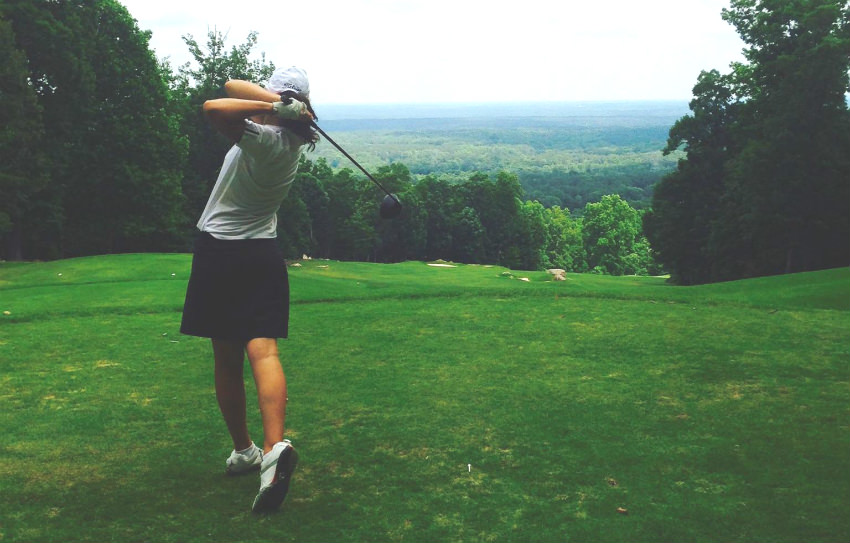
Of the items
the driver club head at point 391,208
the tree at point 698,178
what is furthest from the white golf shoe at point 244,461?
the tree at point 698,178

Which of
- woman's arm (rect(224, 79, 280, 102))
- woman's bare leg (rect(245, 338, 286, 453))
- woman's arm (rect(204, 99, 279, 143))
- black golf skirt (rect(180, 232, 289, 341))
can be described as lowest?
woman's bare leg (rect(245, 338, 286, 453))

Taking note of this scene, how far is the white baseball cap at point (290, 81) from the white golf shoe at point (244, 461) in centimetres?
212

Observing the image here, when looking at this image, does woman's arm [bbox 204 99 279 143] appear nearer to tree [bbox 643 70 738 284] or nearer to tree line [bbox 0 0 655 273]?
tree line [bbox 0 0 655 273]

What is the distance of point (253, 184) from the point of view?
425 cm

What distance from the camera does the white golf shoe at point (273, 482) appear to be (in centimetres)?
373

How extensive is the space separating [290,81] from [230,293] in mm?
1288

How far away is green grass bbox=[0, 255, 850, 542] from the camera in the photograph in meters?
3.68

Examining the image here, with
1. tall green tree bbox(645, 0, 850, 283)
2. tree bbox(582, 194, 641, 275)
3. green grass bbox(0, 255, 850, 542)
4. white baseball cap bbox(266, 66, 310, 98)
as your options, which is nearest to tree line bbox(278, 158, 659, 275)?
tree bbox(582, 194, 641, 275)

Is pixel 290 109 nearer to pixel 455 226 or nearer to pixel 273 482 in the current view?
pixel 273 482

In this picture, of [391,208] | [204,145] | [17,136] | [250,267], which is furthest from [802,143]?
[204,145]

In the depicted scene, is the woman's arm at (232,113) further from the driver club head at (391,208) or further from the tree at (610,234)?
the tree at (610,234)

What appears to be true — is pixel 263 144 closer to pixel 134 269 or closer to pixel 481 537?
pixel 481 537

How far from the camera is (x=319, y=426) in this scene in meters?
5.31

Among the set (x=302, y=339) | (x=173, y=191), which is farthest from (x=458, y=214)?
(x=302, y=339)
